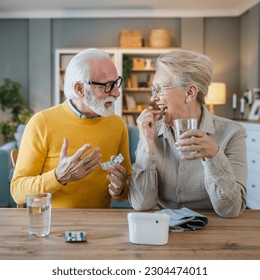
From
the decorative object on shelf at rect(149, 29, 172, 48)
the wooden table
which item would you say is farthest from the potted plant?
the wooden table

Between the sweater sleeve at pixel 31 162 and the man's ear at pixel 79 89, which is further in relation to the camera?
the man's ear at pixel 79 89

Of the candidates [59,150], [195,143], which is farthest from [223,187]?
[59,150]

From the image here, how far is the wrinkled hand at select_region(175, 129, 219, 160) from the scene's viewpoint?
1.41 metres

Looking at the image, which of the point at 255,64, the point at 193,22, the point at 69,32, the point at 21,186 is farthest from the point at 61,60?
the point at 21,186

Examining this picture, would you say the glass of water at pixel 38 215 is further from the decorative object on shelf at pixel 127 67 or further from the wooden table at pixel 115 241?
the decorative object on shelf at pixel 127 67

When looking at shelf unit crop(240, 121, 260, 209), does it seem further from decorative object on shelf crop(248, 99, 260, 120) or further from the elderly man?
the elderly man

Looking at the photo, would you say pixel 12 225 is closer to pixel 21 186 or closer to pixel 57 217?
pixel 57 217

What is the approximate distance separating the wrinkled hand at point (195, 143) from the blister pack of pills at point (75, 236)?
39 centimetres

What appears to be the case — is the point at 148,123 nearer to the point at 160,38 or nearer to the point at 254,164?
the point at 254,164

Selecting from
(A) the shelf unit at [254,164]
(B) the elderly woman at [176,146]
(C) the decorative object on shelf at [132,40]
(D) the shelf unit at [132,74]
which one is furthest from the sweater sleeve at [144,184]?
(C) the decorative object on shelf at [132,40]

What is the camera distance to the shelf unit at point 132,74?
724cm

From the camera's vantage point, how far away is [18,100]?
7461 millimetres
